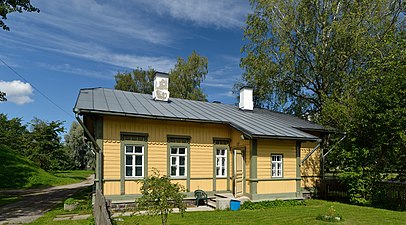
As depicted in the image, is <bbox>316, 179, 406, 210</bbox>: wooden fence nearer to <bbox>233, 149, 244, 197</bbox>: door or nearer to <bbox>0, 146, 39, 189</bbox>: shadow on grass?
<bbox>233, 149, 244, 197</bbox>: door

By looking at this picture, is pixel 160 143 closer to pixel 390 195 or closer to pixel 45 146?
pixel 390 195

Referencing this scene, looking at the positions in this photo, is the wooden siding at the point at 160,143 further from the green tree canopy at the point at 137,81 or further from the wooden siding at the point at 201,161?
the green tree canopy at the point at 137,81

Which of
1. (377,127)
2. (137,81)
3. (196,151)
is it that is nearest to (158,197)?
(196,151)

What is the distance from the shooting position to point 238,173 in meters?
13.5

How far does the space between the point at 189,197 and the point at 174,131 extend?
2.77 meters

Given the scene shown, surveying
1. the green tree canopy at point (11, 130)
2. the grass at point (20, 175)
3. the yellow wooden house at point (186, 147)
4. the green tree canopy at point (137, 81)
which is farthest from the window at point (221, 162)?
the green tree canopy at point (11, 130)

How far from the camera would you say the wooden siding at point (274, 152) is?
12898 mm

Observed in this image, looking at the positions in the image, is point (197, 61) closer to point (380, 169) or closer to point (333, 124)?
point (333, 124)

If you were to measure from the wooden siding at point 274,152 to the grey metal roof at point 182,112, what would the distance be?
1.66 feet

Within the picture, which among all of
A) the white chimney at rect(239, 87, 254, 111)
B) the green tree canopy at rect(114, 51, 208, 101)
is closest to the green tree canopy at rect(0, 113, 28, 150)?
the green tree canopy at rect(114, 51, 208, 101)

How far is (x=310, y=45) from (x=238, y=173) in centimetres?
1017

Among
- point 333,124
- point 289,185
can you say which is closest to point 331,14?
point 333,124

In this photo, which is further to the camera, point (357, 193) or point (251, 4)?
point (251, 4)

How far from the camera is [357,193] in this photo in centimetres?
1341
